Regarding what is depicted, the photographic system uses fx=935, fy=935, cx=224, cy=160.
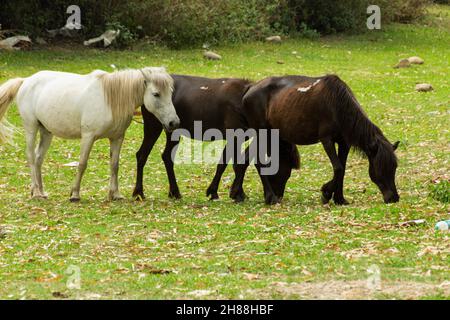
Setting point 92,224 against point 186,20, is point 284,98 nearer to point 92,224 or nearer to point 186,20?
point 92,224

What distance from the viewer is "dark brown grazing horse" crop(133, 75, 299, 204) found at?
1301cm

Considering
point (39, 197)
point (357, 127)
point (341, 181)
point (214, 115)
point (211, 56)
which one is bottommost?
point (211, 56)

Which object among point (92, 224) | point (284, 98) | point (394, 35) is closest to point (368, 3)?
point (394, 35)

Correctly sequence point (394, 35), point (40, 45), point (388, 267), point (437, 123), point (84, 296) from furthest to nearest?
point (394, 35) < point (40, 45) < point (437, 123) < point (388, 267) < point (84, 296)

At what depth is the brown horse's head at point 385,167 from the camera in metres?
11.9

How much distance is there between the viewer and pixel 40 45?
2614 cm

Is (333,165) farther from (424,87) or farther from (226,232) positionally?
(424,87)

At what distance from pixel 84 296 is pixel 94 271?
1.00 meters

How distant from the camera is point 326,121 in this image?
1224 cm

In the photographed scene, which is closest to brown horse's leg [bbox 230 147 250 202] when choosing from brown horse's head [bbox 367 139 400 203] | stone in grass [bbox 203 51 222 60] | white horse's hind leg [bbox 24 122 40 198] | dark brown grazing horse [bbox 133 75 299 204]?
dark brown grazing horse [bbox 133 75 299 204]

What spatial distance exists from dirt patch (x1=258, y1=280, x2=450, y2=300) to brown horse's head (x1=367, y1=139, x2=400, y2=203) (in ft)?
13.6

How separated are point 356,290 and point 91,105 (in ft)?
20.0

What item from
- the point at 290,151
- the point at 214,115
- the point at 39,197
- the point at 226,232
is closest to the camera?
the point at 226,232

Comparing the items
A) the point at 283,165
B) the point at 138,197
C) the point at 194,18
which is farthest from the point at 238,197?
the point at 194,18
